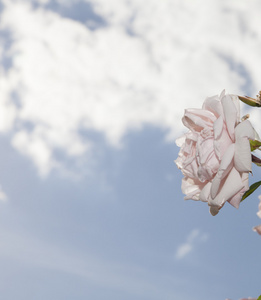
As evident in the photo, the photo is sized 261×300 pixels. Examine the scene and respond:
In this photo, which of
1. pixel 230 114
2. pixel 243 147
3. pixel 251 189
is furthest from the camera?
pixel 251 189

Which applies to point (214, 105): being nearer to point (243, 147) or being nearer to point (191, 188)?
point (243, 147)

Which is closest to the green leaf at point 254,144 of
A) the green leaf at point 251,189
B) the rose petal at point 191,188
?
the green leaf at point 251,189

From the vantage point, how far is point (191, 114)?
2.88 meters

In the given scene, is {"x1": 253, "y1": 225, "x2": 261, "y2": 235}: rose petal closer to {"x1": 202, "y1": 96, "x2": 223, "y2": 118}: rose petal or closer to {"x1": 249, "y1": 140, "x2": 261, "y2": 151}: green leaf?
{"x1": 249, "y1": 140, "x2": 261, "y2": 151}: green leaf

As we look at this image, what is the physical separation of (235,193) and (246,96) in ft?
1.93

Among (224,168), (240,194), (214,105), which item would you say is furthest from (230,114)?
(240,194)

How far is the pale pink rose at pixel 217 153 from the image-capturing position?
8.52 feet

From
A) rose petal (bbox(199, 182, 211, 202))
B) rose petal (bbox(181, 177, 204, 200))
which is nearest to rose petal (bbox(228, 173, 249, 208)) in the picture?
rose petal (bbox(199, 182, 211, 202))

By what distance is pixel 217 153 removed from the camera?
2646mm

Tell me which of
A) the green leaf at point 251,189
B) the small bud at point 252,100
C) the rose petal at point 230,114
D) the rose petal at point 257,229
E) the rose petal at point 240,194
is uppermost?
the small bud at point 252,100

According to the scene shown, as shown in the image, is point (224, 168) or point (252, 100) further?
point (252, 100)

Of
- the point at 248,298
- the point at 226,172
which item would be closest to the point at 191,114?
the point at 226,172

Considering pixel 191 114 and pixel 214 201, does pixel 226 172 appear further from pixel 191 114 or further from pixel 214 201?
pixel 191 114

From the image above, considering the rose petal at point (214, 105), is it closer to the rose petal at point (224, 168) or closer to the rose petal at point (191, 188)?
the rose petal at point (224, 168)
